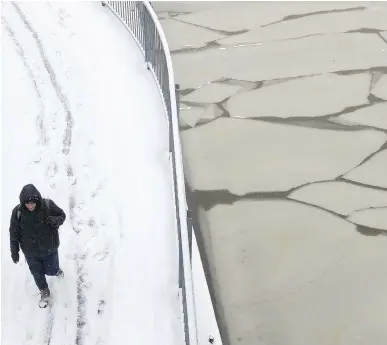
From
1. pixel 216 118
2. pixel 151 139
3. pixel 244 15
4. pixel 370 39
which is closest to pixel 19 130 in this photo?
pixel 151 139

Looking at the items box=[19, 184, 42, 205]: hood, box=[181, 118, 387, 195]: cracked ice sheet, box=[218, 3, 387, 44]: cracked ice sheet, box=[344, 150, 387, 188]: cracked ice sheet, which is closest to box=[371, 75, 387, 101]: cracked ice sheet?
box=[181, 118, 387, 195]: cracked ice sheet

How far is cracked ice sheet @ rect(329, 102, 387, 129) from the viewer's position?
7.03 m

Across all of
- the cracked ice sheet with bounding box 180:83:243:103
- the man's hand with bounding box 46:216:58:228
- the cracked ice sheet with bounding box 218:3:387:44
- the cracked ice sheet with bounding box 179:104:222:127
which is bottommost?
the cracked ice sheet with bounding box 179:104:222:127

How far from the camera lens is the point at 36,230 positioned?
14.4 feet

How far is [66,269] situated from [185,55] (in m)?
4.45

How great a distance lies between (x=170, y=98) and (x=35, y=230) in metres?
2.03

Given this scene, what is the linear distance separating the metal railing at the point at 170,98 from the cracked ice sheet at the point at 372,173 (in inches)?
77.5

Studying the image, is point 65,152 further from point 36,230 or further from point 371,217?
point 371,217

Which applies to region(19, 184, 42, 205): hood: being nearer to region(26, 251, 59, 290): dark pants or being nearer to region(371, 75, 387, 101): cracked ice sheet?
region(26, 251, 59, 290): dark pants

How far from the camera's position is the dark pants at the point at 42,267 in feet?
15.1

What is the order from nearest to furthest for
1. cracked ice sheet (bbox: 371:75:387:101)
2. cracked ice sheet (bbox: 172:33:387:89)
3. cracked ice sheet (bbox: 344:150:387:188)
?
cracked ice sheet (bbox: 344:150:387:188) → cracked ice sheet (bbox: 371:75:387:101) → cracked ice sheet (bbox: 172:33:387:89)

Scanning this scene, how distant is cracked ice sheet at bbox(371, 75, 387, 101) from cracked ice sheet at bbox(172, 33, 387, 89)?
41 centimetres

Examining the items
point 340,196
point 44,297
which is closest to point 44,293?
point 44,297

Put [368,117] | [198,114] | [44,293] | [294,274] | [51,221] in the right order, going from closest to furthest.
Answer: [51,221], [44,293], [294,274], [368,117], [198,114]
